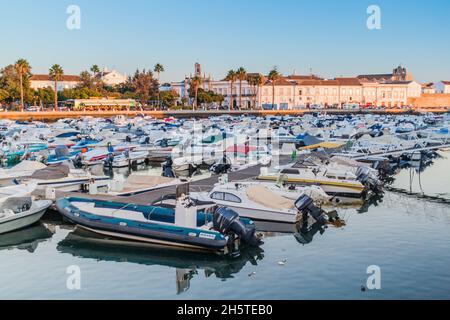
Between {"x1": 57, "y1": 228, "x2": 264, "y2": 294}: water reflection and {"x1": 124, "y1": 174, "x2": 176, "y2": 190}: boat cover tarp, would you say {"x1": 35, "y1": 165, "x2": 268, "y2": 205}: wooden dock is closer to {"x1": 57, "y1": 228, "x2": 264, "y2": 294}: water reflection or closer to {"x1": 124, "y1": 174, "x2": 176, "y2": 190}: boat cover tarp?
{"x1": 124, "y1": 174, "x2": 176, "y2": 190}: boat cover tarp

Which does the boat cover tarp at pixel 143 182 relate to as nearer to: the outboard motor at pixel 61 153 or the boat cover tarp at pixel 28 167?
the boat cover tarp at pixel 28 167

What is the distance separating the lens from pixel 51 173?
32.0m

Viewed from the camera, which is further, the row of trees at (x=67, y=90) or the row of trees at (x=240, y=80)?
the row of trees at (x=240, y=80)

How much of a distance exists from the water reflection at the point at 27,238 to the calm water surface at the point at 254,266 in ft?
0.14

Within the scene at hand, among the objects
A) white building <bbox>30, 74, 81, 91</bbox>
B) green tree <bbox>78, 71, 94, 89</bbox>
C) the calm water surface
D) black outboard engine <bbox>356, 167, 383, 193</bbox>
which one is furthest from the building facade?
the calm water surface

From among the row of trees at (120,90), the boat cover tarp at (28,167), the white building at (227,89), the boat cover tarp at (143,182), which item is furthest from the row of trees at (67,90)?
the boat cover tarp at (143,182)

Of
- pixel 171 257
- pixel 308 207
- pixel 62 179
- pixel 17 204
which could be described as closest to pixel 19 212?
pixel 17 204

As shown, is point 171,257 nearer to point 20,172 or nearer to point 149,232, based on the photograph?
point 149,232

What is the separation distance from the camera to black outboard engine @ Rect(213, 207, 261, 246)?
68.1ft

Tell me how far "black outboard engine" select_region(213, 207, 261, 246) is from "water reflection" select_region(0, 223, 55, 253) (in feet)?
26.3

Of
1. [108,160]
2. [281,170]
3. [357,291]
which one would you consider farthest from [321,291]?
[108,160]

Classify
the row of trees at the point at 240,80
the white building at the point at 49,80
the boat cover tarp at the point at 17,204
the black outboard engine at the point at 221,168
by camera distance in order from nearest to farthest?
the boat cover tarp at the point at 17,204 → the black outboard engine at the point at 221,168 → the row of trees at the point at 240,80 → the white building at the point at 49,80

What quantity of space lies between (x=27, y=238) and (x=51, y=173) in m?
8.38

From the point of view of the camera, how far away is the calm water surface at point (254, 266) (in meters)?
17.9
